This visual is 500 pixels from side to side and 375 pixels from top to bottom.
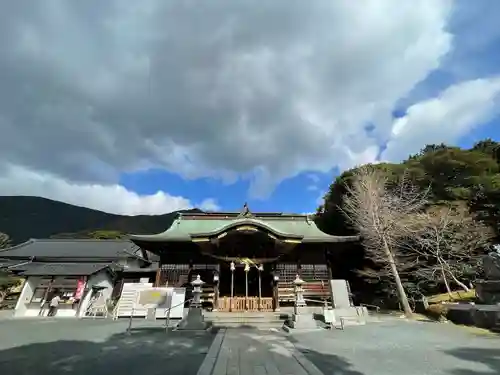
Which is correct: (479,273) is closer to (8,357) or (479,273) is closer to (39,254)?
(8,357)

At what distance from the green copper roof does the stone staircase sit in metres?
4.45

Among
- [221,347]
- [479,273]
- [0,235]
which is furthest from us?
[0,235]

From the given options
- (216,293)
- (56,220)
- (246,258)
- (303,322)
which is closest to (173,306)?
(216,293)

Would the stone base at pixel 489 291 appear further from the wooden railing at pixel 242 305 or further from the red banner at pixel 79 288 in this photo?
the red banner at pixel 79 288

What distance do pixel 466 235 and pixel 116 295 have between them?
23.7 meters

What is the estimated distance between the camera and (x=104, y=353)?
281 inches

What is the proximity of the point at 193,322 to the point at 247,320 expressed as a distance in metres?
3.53

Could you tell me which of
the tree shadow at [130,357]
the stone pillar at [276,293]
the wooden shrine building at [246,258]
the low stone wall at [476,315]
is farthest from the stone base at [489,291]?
the stone pillar at [276,293]

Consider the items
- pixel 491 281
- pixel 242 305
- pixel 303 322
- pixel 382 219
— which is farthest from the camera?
pixel 382 219

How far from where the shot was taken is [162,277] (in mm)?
18391

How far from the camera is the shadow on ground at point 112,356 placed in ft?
18.3

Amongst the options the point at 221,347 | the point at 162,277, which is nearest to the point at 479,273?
the point at 221,347

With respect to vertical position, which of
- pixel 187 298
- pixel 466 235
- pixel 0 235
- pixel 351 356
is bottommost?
pixel 351 356

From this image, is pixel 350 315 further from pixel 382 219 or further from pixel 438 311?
pixel 382 219
